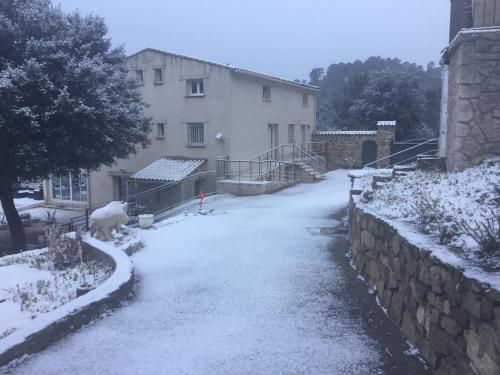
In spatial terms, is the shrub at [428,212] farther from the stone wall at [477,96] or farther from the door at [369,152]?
the door at [369,152]

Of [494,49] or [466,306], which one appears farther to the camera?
[494,49]

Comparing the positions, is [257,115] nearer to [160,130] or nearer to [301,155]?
[301,155]

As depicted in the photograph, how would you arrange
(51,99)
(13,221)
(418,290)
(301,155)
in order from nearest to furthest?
(418,290)
(51,99)
(13,221)
(301,155)

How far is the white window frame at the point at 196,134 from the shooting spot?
20609 mm

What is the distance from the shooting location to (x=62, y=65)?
512 inches

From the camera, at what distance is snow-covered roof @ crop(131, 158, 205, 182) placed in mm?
18984

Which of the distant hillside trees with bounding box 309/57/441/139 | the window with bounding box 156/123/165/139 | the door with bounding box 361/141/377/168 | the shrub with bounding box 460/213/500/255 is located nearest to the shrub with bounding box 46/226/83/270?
the shrub with bounding box 460/213/500/255

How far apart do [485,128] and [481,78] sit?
0.84 metres

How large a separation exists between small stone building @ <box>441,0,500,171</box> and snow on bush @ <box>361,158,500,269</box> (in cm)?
52

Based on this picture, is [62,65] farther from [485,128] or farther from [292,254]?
[485,128]

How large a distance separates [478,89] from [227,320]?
5652 mm

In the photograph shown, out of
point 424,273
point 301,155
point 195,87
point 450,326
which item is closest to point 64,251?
point 424,273

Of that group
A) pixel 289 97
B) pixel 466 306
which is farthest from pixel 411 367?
pixel 289 97

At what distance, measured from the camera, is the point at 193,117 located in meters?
20.7
